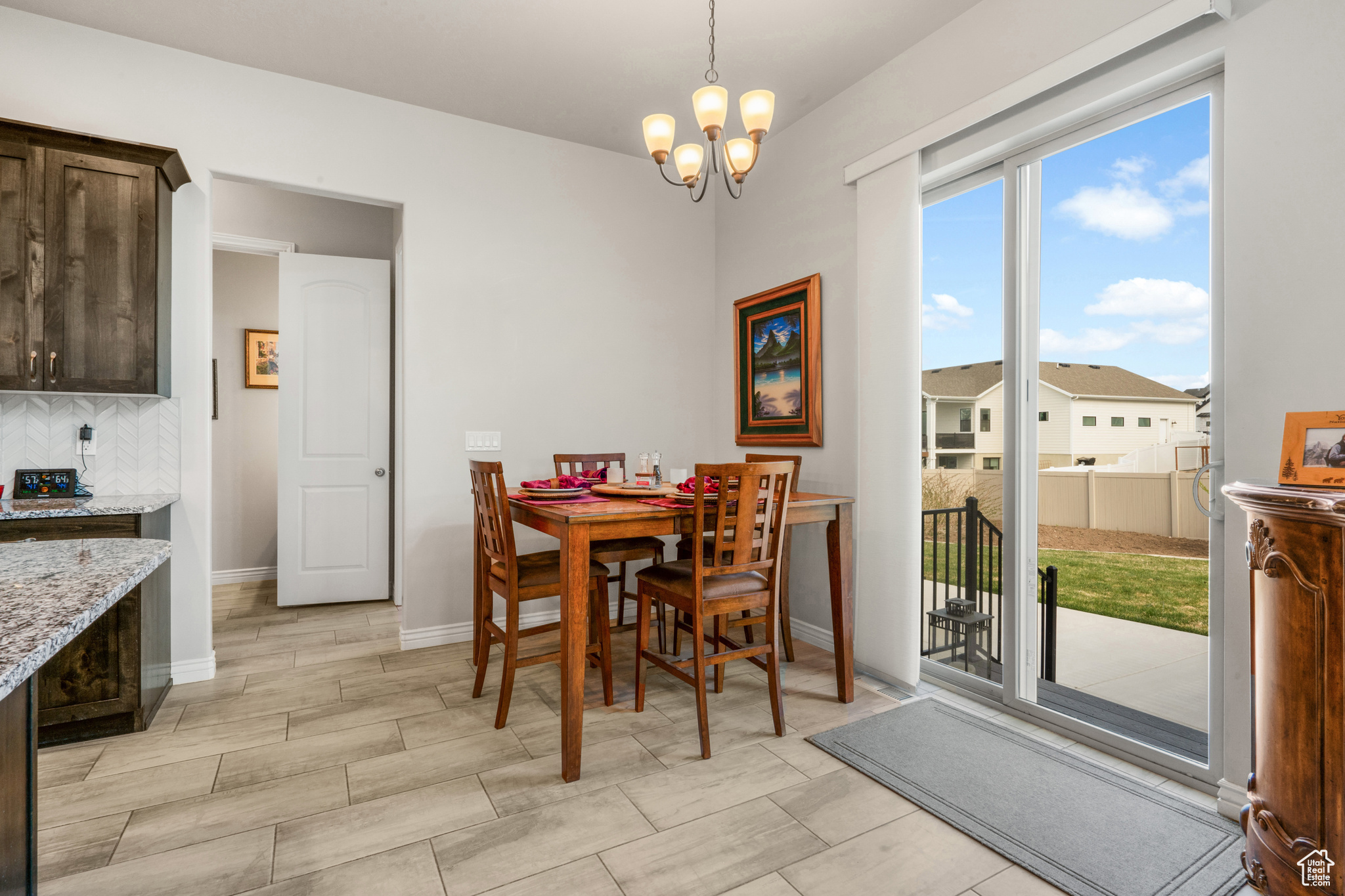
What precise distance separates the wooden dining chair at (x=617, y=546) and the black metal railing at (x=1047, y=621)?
1552 millimetres

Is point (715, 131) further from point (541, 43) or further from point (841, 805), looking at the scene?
point (841, 805)

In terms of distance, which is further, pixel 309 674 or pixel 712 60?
pixel 309 674

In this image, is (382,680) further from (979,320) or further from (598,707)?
(979,320)

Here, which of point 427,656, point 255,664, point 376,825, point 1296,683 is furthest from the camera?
point 427,656

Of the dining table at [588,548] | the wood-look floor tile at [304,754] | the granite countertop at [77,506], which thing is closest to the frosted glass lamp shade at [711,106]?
the dining table at [588,548]

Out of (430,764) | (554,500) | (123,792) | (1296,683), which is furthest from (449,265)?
(1296,683)

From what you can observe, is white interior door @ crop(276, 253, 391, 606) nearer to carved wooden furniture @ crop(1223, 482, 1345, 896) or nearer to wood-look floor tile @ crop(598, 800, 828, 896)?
wood-look floor tile @ crop(598, 800, 828, 896)

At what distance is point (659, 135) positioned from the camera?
2.23m

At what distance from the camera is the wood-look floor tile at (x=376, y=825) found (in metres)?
1.70

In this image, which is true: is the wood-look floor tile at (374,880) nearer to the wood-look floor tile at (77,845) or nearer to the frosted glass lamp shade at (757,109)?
the wood-look floor tile at (77,845)

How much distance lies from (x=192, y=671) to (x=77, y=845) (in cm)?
134

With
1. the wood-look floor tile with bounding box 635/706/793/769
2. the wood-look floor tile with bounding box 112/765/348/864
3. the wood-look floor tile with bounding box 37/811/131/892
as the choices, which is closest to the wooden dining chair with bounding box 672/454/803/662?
the wood-look floor tile with bounding box 635/706/793/769

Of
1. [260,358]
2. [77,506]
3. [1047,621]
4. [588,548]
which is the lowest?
[1047,621]

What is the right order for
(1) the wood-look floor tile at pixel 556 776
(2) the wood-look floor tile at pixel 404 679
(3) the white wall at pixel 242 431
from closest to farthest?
(1) the wood-look floor tile at pixel 556 776 → (2) the wood-look floor tile at pixel 404 679 → (3) the white wall at pixel 242 431
